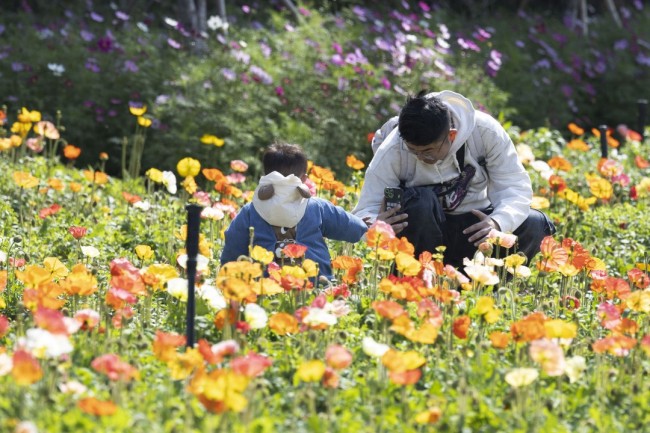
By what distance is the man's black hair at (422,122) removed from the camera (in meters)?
3.95

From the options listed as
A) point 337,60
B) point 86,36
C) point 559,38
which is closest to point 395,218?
point 337,60

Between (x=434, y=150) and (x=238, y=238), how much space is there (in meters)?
0.81

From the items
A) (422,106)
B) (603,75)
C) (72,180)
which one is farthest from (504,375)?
(603,75)

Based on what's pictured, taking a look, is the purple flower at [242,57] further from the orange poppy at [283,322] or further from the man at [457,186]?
the orange poppy at [283,322]

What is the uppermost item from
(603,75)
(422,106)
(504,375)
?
(422,106)

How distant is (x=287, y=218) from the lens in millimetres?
3906

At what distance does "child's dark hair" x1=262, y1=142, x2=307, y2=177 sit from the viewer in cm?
401

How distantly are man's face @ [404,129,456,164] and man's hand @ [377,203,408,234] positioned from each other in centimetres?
22

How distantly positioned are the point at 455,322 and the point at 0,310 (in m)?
1.79

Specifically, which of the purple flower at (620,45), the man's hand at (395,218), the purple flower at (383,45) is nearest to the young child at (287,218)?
the man's hand at (395,218)

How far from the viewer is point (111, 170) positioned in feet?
24.3

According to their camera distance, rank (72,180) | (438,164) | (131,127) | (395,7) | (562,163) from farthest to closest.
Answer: (395,7) < (131,127) < (72,180) < (562,163) < (438,164)

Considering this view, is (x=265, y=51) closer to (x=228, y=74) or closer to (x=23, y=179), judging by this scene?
(x=228, y=74)

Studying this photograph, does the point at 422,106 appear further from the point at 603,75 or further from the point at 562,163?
the point at 603,75
